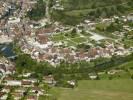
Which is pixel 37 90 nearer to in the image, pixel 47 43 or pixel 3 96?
pixel 3 96

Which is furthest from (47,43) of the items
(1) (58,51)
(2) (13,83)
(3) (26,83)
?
(2) (13,83)

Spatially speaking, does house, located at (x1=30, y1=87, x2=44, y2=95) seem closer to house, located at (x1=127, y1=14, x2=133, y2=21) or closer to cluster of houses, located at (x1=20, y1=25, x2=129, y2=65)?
cluster of houses, located at (x1=20, y1=25, x2=129, y2=65)

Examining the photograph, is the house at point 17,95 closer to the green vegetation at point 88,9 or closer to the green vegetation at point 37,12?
the green vegetation at point 88,9

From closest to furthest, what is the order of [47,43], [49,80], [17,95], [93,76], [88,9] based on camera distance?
[17,95], [49,80], [93,76], [47,43], [88,9]

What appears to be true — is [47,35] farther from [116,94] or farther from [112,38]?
[116,94]

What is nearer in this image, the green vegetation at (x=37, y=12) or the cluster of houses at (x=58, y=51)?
the cluster of houses at (x=58, y=51)

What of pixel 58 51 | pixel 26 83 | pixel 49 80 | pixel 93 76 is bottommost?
pixel 93 76

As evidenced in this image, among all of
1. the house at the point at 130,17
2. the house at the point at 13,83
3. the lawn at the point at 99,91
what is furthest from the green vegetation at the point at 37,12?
the lawn at the point at 99,91
